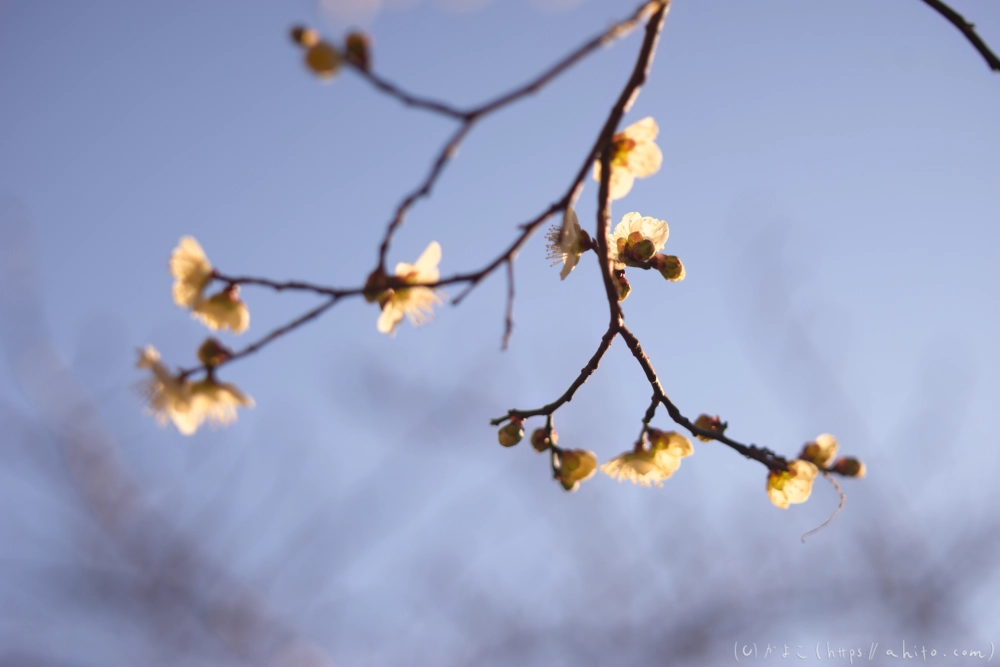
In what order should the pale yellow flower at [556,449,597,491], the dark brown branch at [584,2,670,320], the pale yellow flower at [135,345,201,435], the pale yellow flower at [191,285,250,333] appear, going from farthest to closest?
the pale yellow flower at [556,449,597,491]
the pale yellow flower at [191,285,250,333]
the pale yellow flower at [135,345,201,435]
the dark brown branch at [584,2,670,320]

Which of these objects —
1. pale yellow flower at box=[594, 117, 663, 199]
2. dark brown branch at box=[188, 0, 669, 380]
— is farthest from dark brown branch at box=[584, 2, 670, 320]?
pale yellow flower at box=[594, 117, 663, 199]

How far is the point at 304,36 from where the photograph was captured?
1047 millimetres

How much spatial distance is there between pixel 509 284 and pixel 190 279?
814 mm

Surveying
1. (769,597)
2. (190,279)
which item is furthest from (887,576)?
(190,279)

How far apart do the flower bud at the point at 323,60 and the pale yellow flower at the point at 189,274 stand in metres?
0.64

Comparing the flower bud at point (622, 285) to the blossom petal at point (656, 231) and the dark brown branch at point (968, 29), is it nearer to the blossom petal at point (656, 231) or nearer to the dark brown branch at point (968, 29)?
the blossom petal at point (656, 231)

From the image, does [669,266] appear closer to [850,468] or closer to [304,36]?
[850,468]

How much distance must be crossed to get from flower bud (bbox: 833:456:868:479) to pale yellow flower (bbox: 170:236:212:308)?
1764 millimetres

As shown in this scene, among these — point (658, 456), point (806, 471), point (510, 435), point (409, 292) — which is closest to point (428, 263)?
point (409, 292)

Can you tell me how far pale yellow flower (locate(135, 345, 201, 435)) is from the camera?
4.29 ft

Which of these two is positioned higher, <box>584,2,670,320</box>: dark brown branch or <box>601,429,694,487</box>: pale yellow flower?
<box>584,2,670,320</box>: dark brown branch

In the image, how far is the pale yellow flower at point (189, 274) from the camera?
4.87ft

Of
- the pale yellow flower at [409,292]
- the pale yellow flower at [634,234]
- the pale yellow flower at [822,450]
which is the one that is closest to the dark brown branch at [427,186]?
the pale yellow flower at [409,292]

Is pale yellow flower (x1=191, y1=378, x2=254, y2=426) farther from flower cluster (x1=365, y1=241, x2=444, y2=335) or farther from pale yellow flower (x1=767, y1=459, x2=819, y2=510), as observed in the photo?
pale yellow flower (x1=767, y1=459, x2=819, y2=510)
